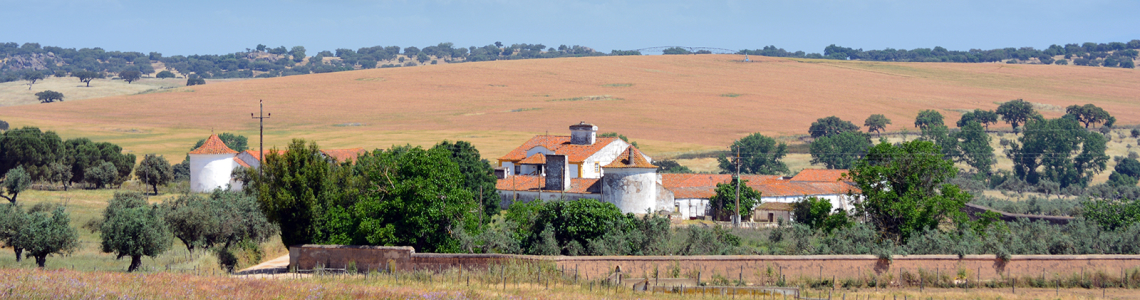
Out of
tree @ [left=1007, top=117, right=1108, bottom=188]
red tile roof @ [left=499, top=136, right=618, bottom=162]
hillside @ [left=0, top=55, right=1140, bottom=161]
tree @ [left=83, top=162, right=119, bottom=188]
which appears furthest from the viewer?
hillside @ [left=0, top=55, right=1140, bottom=161]

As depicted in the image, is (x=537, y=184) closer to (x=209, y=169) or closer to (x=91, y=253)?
(x=209, y=169)

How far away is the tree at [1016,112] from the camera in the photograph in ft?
411

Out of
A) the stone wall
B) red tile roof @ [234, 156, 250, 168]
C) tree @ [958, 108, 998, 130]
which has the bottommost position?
red tile roof @ [234, 156, 250, 168]

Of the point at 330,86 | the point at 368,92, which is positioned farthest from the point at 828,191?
the point at 330,86

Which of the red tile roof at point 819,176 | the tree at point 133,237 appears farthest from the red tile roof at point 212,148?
the red tile roof at point 819,176

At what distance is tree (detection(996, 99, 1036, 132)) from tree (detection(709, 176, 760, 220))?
80711mm

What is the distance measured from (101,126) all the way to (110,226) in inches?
3993

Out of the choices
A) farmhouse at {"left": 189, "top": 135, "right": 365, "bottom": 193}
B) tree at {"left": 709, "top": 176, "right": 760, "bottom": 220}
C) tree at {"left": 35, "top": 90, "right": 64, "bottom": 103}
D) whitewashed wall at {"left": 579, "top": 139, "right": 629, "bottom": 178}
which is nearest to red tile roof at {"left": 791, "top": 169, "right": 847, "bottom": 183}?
tree at {"left": 709, "top": 176, "right": 760, "bottom": 220}

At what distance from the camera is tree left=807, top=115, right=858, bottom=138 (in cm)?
11844

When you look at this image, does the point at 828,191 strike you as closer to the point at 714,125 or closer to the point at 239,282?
the point at 239,282

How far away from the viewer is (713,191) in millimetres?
63219

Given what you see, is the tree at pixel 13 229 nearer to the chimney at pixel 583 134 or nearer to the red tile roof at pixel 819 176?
the chimney at pixel 583 134

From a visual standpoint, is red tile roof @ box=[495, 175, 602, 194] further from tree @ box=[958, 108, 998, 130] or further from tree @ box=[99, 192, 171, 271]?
tree @ box=[958, 108, 998, 130]

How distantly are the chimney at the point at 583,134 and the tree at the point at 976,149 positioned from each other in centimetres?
5533
